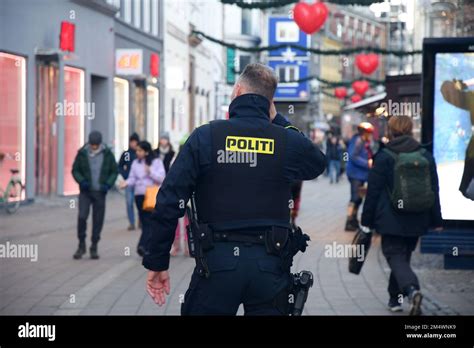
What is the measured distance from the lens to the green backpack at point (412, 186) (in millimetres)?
9734

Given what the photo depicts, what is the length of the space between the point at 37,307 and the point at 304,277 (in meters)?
4.82

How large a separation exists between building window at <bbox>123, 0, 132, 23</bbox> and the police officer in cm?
2987

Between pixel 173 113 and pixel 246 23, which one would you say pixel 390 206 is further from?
pixel 246 23

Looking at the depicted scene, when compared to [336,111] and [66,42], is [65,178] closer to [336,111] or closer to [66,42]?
[66,42]

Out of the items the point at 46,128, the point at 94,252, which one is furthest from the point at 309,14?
the point at 46,128

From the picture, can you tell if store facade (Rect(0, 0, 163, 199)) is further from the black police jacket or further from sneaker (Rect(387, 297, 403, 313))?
the black police jacket

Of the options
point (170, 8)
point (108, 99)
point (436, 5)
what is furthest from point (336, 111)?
point (436, 5)

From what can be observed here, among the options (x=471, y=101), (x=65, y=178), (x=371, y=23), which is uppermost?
(x=371, y=23)

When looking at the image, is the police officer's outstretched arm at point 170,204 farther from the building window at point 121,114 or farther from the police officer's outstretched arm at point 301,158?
the building window at point 121,114

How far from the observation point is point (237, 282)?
5.55m

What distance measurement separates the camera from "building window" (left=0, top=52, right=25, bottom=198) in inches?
954

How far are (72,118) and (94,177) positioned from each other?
14.9 meters

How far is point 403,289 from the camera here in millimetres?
Result: 9703

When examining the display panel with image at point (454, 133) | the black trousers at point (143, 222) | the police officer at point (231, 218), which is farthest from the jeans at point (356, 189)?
the police officer at point (231, 218)
